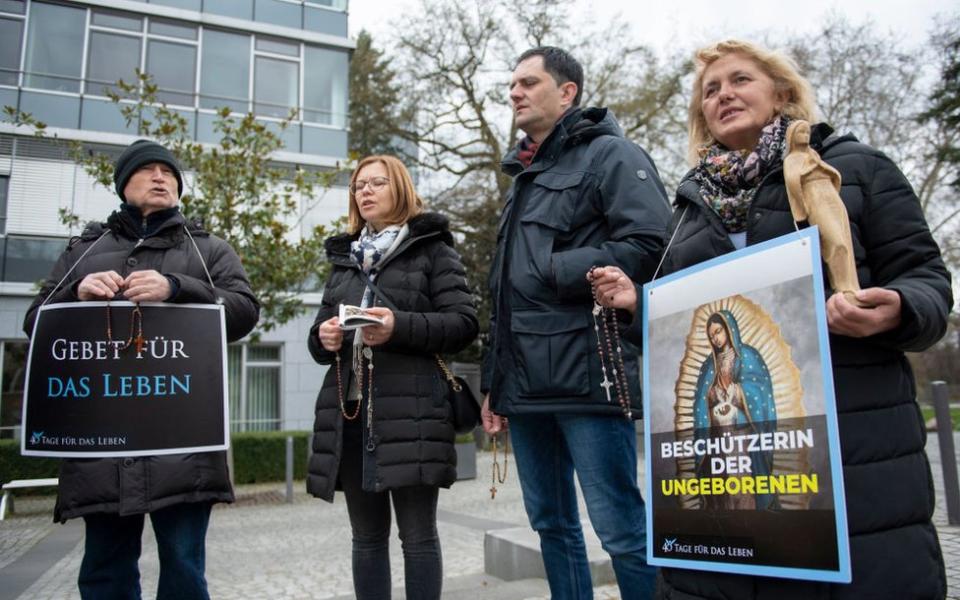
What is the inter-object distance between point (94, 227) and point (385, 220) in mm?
1155

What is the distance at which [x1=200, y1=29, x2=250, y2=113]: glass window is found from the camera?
18328 millimetres

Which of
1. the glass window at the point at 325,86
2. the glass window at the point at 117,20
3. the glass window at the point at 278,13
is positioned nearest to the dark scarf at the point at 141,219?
the glass window at the point at 325,86

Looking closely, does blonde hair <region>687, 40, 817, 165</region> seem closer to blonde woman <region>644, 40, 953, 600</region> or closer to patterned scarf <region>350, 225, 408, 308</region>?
blonde woman <region>644, 40, 953, 600</region>

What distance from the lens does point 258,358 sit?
18578 millimetres

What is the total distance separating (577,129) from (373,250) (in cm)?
97

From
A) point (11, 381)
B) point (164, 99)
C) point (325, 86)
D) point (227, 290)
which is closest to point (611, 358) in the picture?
point (227, 290)

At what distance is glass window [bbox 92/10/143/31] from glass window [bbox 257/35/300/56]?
9.21ft

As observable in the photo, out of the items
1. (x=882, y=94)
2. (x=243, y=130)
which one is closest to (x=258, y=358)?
(x=243, y=130)

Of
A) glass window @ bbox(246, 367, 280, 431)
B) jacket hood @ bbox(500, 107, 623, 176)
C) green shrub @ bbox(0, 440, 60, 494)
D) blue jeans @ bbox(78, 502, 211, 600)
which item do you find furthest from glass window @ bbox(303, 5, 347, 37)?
blue jeans @ bbox(78, 502, 211, 600)

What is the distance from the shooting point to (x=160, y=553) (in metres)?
2.66

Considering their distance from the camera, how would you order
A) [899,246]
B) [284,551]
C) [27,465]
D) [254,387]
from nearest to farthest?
[899,246]
[284,551]
[27,465]
[254,387]

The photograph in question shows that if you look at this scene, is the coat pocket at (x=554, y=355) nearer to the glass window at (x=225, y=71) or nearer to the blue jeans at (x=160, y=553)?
the blue jeans at (x=160, y=553)

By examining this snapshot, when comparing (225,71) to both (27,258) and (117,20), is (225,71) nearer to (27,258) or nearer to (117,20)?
(117,20)

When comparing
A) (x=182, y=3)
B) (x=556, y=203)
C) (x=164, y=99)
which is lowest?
(x=556, y=203)
